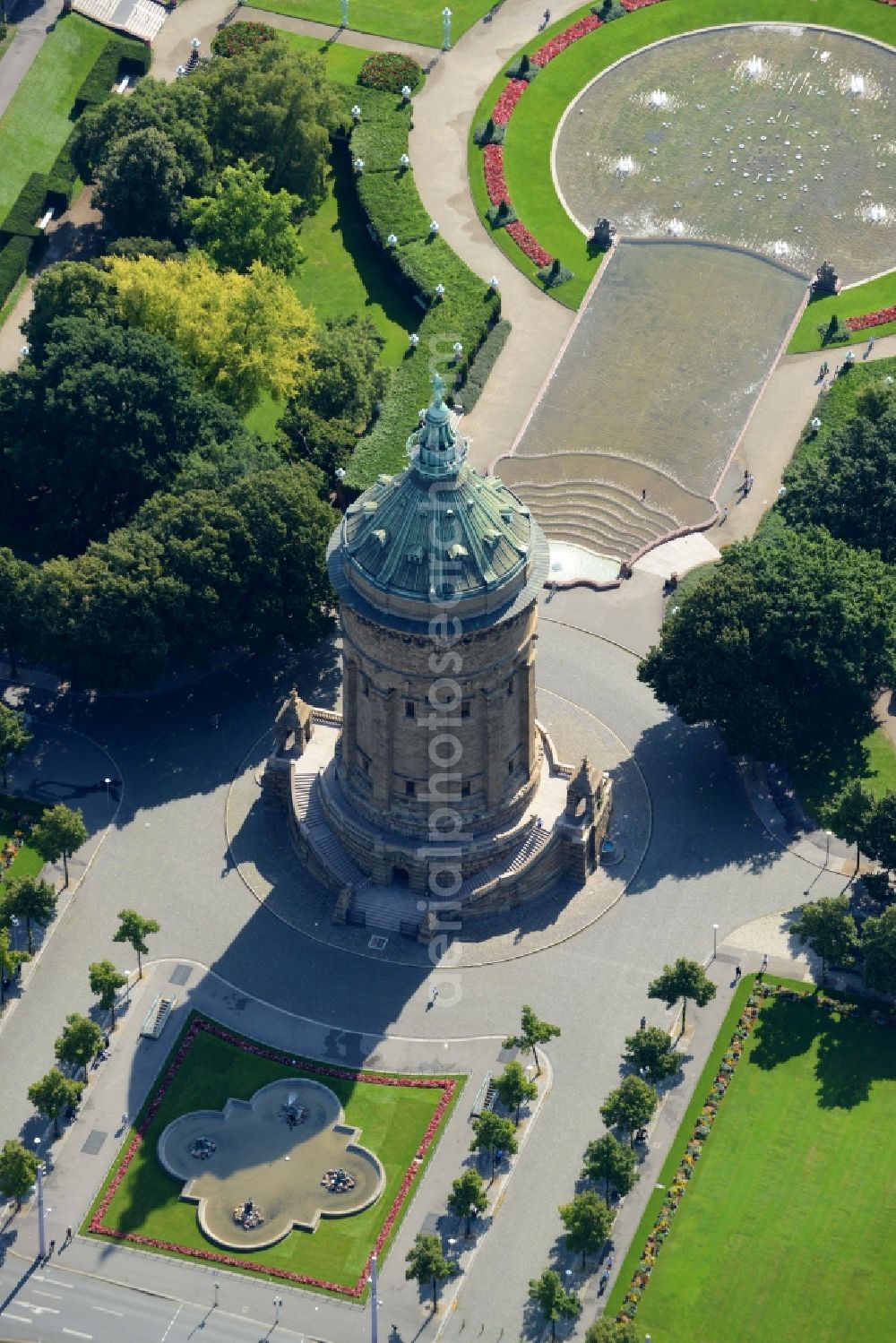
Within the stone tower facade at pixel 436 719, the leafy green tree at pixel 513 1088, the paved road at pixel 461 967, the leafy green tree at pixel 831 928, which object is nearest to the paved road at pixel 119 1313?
the paved road at pixel 461 967

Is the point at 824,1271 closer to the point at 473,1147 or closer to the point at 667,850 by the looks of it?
the point at 473,1147

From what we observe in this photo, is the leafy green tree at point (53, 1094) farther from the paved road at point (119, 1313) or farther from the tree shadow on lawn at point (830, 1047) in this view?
the tree shadow on lawn at point (830, 1047)

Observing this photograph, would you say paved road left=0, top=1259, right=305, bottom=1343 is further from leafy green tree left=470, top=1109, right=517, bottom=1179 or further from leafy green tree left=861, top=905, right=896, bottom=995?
leafy green tree left=861, top=905, right=896, bottom=995

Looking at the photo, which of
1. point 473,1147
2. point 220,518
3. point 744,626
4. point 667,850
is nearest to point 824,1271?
point 473,1147

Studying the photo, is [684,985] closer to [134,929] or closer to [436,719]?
[436,719]

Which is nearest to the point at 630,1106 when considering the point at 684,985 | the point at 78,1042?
the point at 684,985

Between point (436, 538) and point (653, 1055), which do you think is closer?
point (436, 538)
